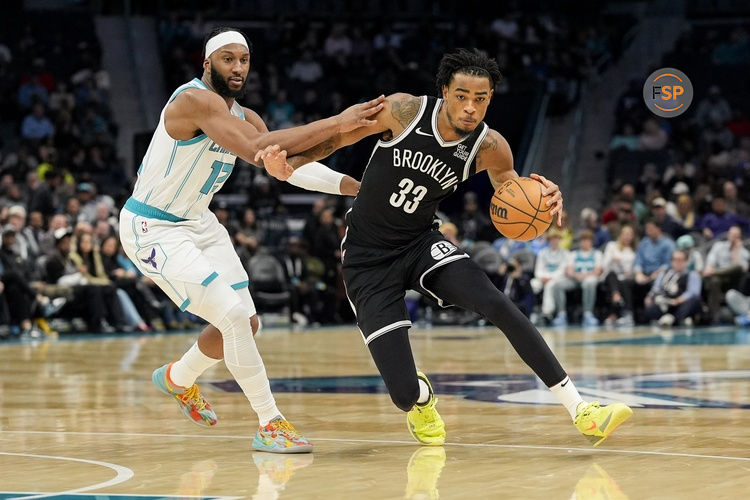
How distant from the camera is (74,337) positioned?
16.4m

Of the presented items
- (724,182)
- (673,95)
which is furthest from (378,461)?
(724,182)

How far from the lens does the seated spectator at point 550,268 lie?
19016 millimetres

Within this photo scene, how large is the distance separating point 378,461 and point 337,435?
3.21 ft

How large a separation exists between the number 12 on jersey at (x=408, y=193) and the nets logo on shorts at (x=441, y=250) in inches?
8.9

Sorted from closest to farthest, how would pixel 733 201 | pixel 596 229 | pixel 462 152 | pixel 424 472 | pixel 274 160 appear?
1. pixel 424 472
2. pixel 274 160
3. pixel 462 152
4. pixel 733 201
5. pixel 596 229

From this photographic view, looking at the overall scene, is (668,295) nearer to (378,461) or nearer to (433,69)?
(433,69)

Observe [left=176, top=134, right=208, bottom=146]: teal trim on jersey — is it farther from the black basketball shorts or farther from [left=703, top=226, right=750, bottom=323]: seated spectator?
[left=703, top=226, right=750, bottom=323]: seated spectator

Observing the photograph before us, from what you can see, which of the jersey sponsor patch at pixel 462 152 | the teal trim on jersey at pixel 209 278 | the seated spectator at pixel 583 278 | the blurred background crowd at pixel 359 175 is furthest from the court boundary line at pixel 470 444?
the seated spectator at pixel 583 278

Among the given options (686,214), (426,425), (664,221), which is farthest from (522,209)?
(686,214)

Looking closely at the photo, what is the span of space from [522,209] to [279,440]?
1.71m

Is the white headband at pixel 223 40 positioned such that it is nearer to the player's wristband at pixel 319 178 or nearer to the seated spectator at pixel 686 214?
the player's wristband at pixel 319 178

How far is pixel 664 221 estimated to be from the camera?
1941cm

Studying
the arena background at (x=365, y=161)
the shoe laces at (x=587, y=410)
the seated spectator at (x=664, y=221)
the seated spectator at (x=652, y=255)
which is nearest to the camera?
the shoe laces at (x=587, y=410)

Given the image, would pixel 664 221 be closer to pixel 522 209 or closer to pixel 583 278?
pixel 583 278
